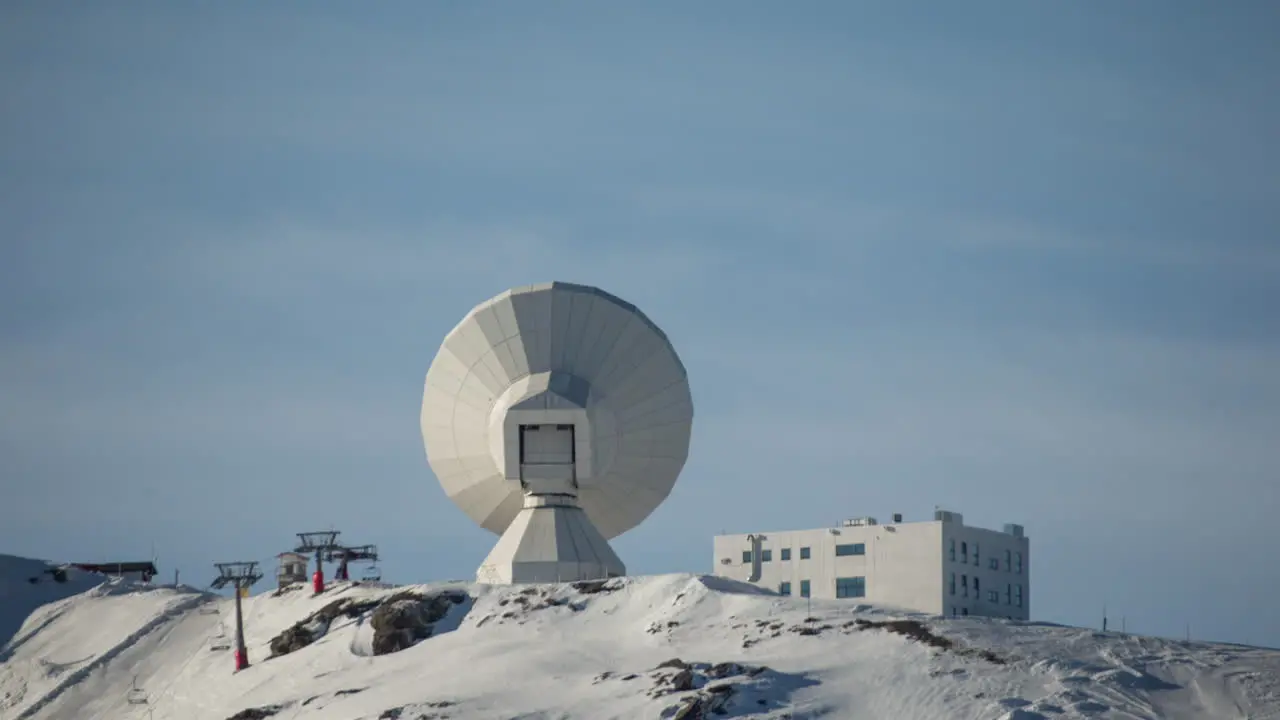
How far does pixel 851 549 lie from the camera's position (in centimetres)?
12075

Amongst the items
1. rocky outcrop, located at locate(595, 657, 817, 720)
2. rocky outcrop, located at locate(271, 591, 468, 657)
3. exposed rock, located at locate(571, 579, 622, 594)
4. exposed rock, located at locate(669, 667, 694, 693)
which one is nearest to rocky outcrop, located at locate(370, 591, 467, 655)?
rocky outcrop, located at locate(271, 591, 468, 657)

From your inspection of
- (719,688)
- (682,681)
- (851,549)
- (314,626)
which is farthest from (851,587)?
(719,688)

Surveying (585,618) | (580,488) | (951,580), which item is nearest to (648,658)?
(585,618)

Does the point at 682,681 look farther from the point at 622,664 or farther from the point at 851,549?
the point at 851,549

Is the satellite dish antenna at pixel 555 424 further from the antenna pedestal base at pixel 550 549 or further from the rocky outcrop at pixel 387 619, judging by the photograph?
the rocky outcrop at pixel 387 619

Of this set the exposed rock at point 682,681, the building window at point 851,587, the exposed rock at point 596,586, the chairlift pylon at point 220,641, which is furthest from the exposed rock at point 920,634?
the building window at point 851,587

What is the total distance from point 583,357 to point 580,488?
18.9 ft

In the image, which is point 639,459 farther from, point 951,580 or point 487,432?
point 951,580

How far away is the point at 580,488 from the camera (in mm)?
A: 86250

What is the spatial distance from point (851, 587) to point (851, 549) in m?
2.53

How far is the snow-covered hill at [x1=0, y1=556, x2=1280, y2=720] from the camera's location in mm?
63594

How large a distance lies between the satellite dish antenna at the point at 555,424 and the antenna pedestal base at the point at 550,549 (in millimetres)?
43

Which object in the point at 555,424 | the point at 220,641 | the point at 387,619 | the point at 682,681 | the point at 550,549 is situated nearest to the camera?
the point at 682,681

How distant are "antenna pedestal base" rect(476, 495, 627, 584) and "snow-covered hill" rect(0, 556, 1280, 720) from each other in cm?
259
